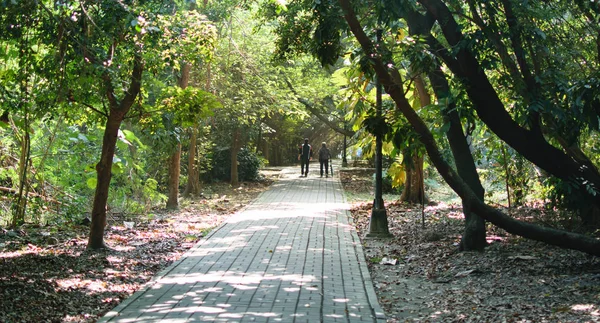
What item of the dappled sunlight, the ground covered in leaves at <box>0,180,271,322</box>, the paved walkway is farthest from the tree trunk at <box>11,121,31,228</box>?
the dappled sunlight

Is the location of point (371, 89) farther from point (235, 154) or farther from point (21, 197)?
point (235, 154)

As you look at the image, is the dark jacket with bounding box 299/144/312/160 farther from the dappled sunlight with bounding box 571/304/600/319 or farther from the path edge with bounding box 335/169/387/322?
the dappled sunlight with bounding box 571/304/600/319

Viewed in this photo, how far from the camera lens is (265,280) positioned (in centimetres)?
887

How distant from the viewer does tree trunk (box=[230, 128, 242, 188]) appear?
1101 inches

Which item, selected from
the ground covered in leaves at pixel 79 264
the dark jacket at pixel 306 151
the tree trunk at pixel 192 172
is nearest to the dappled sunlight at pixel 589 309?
the ground covered in leaves at pixel 79 264

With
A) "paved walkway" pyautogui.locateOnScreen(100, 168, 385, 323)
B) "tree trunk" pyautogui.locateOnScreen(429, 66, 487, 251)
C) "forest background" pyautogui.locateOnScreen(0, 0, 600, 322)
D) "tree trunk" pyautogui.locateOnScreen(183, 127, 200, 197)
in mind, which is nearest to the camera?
"paved walkway" pyautogui.locateOnScreen(100, 168, 385, 323)

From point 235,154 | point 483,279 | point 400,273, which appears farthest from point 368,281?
point 235,154

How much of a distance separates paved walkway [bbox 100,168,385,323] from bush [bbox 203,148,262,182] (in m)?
13.6

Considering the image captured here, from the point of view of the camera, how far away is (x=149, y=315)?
685 centimetres

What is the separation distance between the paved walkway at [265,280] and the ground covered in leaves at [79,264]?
1.30 feet

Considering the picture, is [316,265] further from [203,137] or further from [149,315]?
[203,137]

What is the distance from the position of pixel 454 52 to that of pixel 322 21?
6.62ft

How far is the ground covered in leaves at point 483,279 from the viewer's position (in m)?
7.09

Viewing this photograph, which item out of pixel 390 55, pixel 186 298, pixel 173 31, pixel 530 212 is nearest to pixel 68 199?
pixel 173 31
